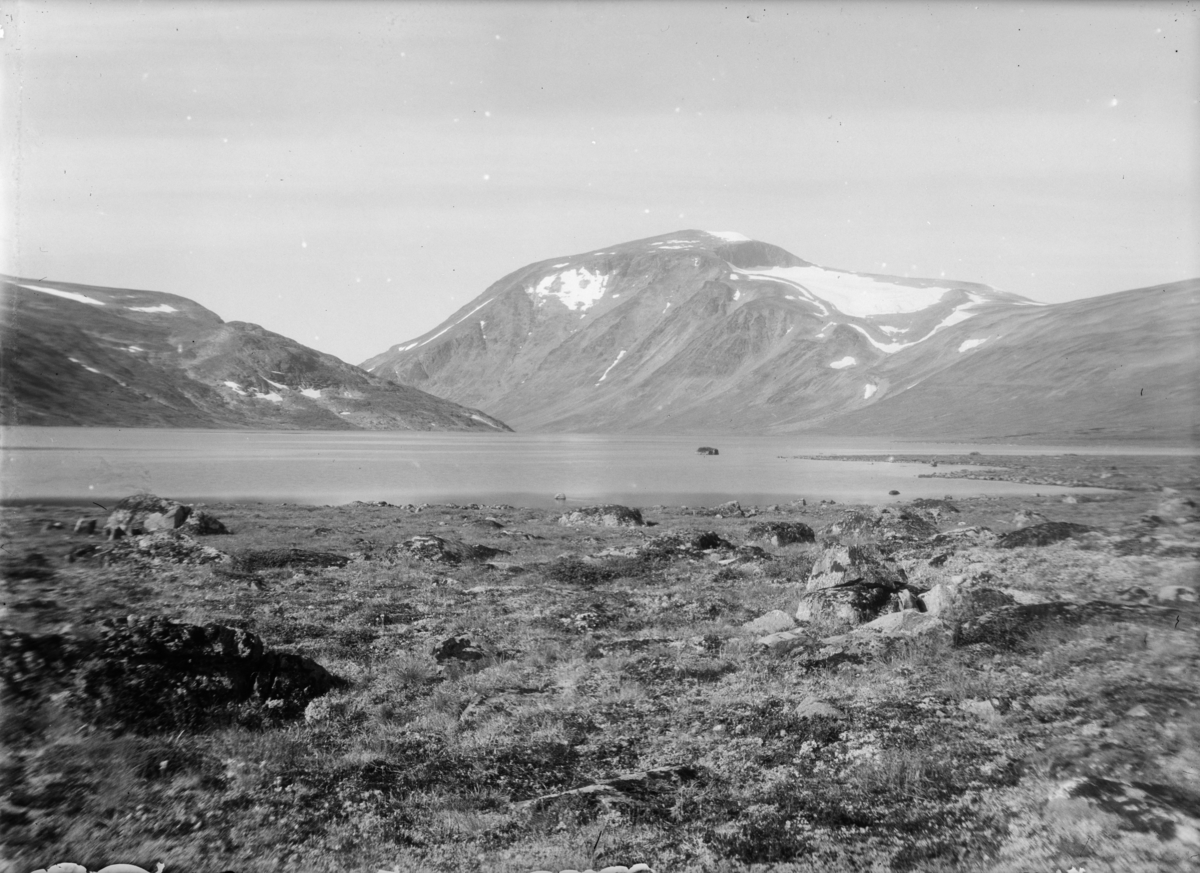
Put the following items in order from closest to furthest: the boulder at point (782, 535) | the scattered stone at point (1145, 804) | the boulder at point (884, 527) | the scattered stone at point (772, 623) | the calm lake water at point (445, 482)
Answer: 1. the scattered stone at point (1145, 804)
2. the scattered stone at point (772, 623)
3. the boulder at point (782, 535)
4. the boulder at point (884, 527)
5. the calm lake water at point (445, 482)

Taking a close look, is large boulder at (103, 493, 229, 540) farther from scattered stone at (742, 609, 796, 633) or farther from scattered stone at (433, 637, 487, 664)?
scattered stone at (742, 609, 796, 633)

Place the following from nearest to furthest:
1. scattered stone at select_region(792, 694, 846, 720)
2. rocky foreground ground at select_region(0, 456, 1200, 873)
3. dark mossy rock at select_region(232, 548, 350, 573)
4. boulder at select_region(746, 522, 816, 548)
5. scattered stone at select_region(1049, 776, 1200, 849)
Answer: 1. scattered stone at select_region(1049, 776, 1200, 849)
2. rocky foreground ground at select_region(0, 456, 1200, 873)
3. scattered stone at select_region(792, 694, 846, 720)
4. dark mossy rock at select_region(232, 548, 350, 573)
5. boulder at select_region(746, 522, 816, 548)

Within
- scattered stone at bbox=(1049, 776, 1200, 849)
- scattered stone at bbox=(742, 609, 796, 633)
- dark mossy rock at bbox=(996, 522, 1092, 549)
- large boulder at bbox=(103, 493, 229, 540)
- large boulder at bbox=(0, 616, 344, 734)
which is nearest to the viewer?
scattered stone at bbox=(1049, 776, 1200, 849)

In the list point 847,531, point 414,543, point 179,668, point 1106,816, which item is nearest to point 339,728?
point 179,668

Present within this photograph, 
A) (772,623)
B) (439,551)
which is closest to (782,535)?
(439,551)

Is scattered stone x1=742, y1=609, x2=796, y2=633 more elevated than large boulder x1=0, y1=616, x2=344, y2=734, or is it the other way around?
large boulder x1=0, y1=616, x2=344, y2=734

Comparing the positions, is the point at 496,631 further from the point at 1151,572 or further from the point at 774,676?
the point at 1151,572

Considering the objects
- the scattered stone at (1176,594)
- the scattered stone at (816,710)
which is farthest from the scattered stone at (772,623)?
the scattered stone at (1176,594)

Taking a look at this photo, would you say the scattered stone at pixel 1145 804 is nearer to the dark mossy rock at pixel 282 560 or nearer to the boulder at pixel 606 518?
the dark mossy rock at pixel 282 560

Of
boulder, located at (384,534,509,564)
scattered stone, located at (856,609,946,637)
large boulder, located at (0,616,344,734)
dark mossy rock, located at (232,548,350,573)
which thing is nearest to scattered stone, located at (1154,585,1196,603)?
scattered stone, located at (856,609,946,637)
